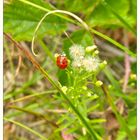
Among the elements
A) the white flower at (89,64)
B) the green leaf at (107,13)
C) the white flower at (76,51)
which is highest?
the green leaf at (107,13)

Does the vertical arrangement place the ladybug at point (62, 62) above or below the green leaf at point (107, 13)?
below

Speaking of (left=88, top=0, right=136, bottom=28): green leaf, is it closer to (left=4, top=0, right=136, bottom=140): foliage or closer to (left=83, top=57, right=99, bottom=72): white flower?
(left=4, top=0, right=136, bottom=140): foliage

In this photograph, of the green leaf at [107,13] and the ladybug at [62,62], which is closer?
the ladybug at [62,62]

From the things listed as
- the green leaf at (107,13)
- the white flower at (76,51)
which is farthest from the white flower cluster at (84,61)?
the green leaf at (107,13)

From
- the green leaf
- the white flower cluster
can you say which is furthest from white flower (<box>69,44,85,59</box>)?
the green leaf

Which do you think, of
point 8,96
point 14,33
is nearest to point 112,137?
point 8,96

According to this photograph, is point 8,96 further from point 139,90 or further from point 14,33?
point 139,90

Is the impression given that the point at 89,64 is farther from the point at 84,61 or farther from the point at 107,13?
the point at 107,13

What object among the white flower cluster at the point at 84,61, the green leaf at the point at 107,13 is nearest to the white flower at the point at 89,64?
the white flower cluster at the point at 84,61

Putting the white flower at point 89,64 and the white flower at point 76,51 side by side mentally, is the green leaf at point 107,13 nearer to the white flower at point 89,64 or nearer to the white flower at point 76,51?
the white flower at point 76,51

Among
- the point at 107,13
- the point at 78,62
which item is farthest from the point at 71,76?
the point at 107,13
